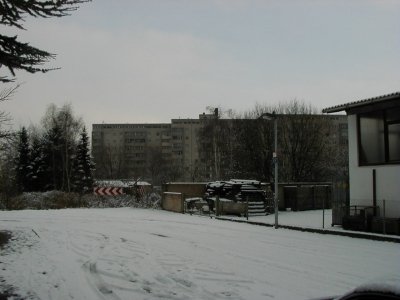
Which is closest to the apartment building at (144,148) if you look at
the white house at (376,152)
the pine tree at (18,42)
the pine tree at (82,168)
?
the pine tree at (82,168)

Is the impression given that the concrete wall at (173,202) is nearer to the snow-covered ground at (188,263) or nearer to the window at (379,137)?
the snow-covered ground at (188,263)

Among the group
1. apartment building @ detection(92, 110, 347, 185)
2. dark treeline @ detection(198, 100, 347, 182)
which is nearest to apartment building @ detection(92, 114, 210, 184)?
apartment building @ detection(92, 110, 347, 185)

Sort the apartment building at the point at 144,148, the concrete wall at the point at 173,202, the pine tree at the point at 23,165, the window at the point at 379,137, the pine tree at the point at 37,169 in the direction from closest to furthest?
the window at the point at 379,137 → the concrete wall at the point at 173,202 → the pine tree at the point at 23,165 → the pine tree at the point at 37,169 → the apartment building at the point at 144,148

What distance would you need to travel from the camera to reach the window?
19219 mm

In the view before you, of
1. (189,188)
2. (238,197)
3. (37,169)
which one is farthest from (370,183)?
(37,169)

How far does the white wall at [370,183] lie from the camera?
18.8 metres

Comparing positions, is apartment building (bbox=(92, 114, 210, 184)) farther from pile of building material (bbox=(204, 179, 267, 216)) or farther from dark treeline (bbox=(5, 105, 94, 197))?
pile of building material (bbox=(204, 179, 267, 216))

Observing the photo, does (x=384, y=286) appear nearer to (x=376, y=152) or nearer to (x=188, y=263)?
(x=188, y=263)

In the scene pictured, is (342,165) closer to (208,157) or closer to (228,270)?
(208,157)

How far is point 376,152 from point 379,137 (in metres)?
0.63

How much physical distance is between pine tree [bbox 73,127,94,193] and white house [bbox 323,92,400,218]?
43626mm

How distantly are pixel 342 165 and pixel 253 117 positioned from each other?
443 inches

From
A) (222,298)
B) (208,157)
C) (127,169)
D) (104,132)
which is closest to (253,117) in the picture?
(208,157)

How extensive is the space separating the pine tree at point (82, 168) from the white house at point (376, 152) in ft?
143
